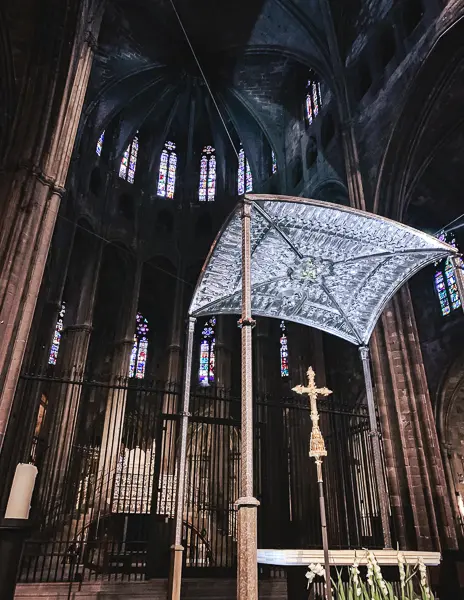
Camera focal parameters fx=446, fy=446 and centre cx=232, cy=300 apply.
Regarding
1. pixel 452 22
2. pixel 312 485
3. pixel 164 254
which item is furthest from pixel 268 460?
pixel 452 22

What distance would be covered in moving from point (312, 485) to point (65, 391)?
7972mm

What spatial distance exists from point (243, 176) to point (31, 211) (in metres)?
14.5

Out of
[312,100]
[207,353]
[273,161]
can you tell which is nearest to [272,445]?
[207,353]

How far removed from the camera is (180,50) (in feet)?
61.6

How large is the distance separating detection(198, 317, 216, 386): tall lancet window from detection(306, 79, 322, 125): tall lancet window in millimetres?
9516

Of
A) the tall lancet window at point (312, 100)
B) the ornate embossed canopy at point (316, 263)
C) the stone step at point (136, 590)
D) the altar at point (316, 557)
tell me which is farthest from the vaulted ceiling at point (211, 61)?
the stone step at point (136, 590)

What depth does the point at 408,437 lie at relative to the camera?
9070 mm

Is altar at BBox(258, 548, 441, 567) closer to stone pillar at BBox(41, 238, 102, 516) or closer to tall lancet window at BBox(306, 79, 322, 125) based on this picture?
stone pillar at BBox(41, 238, 102, 516)

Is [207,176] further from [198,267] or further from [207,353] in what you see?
[207,353]

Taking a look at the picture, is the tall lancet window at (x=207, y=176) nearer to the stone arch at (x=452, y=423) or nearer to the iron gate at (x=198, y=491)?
the iron gate at (x=198, y=491)

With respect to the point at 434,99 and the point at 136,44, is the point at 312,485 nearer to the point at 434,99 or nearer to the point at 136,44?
the point at 434,99

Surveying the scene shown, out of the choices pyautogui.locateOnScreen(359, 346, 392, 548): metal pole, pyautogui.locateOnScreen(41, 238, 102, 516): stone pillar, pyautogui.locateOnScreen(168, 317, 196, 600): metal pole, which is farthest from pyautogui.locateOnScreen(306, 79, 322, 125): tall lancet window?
pyautogui.locateOnScreen(168, 317, 196, 600): metal pole

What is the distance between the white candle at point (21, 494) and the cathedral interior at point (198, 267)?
10.6ft

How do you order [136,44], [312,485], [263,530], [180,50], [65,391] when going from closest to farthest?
[263,530] < [312,485] < [65,391] < [136,44] < [180,50]
